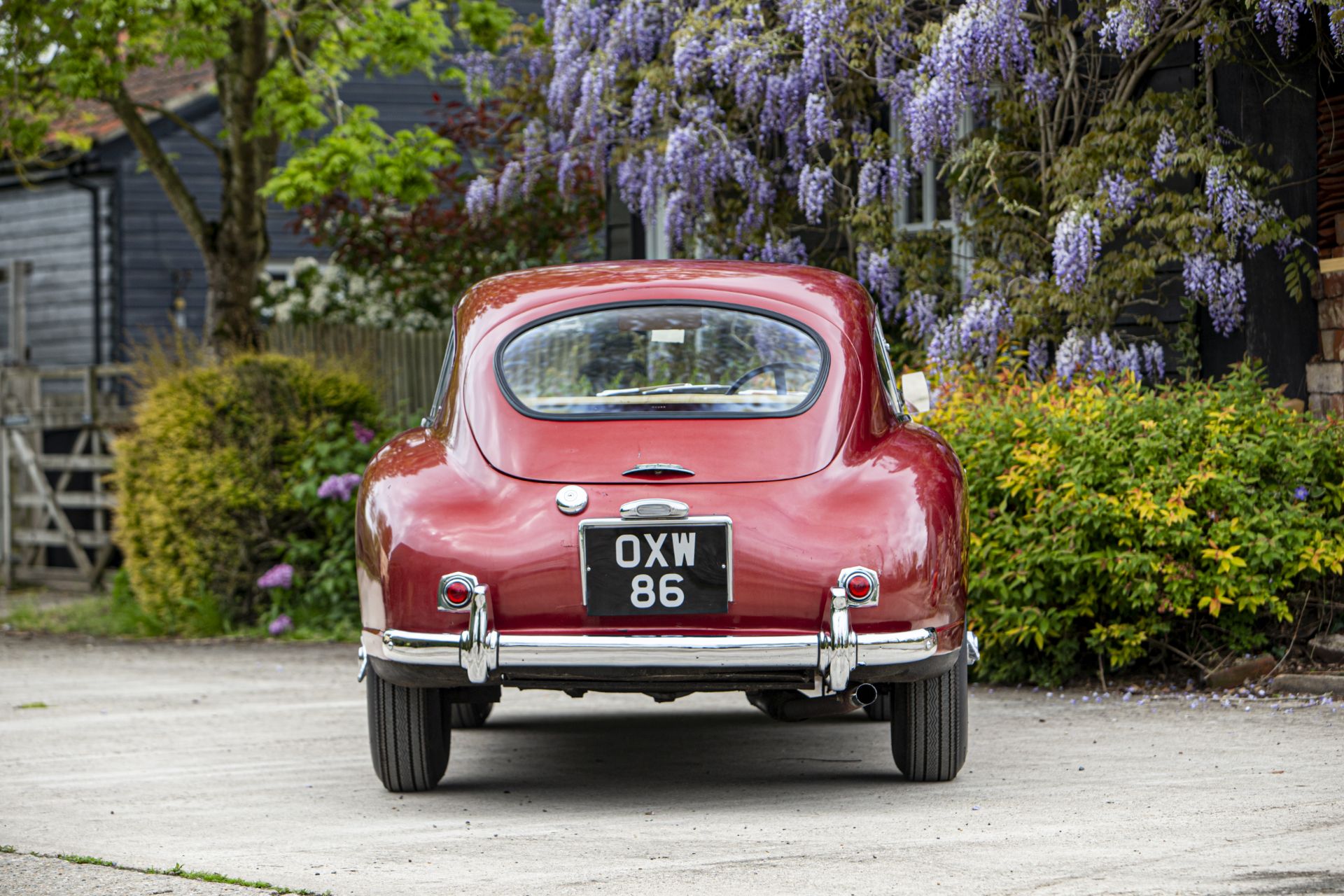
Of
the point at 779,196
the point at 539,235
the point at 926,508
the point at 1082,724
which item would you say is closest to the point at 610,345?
the point at 926,508

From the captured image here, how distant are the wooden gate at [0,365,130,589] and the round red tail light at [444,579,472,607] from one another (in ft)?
32.1

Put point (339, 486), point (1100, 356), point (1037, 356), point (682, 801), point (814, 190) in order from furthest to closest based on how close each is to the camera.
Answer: point (339, 486) < point (814, 190) < point (1037, 356) < point (1100, 356) < point (682, 801)

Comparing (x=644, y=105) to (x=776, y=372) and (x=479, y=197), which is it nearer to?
(x=479, y=197)

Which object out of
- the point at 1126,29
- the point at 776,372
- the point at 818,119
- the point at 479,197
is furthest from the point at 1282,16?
the point at 479,197

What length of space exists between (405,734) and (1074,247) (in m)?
5.16

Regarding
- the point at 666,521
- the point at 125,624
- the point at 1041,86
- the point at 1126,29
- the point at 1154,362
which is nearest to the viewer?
the point at 666,521

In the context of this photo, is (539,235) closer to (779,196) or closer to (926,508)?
(779,196)

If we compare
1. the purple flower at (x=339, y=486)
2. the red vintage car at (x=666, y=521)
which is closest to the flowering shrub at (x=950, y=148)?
the purple flower at (x=339, y=486)

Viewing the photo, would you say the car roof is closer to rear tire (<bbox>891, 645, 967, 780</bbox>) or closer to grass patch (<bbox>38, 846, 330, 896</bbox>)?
rear tire (<bbox>891, 645, 967, 780</bbox>)

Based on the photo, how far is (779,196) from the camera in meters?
11.8

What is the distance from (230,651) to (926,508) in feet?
21.5

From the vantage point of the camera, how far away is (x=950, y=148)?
10422 millimetres

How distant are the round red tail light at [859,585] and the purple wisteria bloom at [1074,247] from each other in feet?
15.2

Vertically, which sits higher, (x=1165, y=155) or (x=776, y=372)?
(x=1165, y=155)
